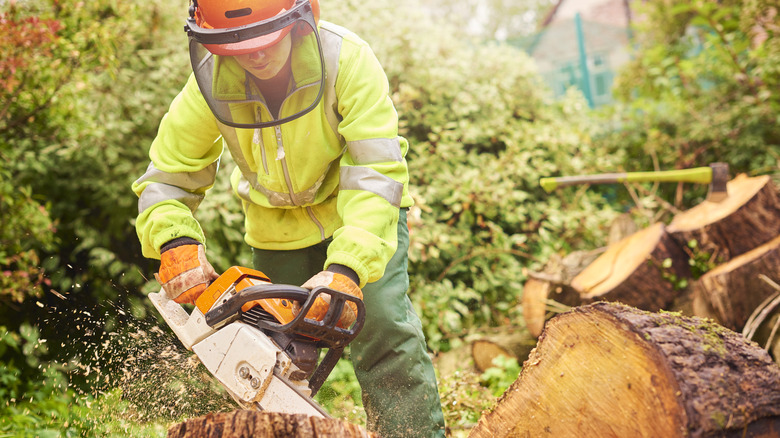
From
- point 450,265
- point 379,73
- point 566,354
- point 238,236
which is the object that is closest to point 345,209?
point 379,73

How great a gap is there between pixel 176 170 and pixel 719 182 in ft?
11.3

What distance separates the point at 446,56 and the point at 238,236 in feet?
9.30

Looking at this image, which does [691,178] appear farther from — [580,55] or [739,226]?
[580,55]

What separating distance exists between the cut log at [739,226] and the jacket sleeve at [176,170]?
118 inches

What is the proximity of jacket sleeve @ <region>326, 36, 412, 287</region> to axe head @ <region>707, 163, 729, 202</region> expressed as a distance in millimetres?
2799

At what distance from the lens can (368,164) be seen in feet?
5.91

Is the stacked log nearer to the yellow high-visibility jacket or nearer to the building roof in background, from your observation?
the yellow high-visibility jacket

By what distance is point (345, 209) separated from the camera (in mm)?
1779

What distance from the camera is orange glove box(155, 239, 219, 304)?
174 centimetres

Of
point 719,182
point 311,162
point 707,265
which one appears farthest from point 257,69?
point 719,182

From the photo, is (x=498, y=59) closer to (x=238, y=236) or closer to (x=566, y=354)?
(x=238, y=236)

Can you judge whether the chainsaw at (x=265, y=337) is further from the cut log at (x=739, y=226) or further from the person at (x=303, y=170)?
the cut log at (x=739, y=226)

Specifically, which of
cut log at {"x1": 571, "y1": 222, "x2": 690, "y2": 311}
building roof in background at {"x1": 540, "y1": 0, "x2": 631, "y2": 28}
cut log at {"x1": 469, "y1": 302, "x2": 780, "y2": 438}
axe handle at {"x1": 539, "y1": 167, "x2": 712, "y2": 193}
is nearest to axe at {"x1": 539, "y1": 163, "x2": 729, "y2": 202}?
axe handle at {"x1": 539, "y1": 167, "x2": 712, "y2": 193}

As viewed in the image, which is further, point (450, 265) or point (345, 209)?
point (450, 265)
